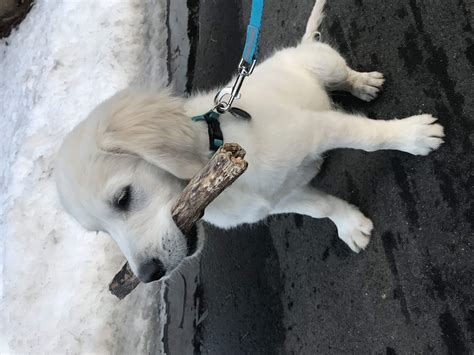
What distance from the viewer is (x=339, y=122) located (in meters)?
2.12

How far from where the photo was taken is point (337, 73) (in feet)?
8.19

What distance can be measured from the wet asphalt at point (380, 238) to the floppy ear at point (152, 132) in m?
1.01

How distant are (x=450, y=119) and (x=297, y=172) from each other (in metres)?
0.72

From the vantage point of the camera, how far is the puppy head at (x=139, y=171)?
178cm

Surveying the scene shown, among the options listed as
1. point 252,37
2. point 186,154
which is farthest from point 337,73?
point 186,154

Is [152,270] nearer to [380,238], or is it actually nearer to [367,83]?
[380,238]

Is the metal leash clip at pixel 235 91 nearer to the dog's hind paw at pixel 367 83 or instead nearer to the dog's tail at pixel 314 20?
the dog's hind paw at pixel 367 83

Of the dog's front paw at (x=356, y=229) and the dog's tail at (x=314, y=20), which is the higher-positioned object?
the dog's tail at (x=314, y=20)

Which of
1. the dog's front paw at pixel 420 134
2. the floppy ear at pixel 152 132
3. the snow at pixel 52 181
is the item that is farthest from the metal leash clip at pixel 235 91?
the snow at pixel 52 181

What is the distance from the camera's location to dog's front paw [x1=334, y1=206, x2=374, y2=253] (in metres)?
2.35

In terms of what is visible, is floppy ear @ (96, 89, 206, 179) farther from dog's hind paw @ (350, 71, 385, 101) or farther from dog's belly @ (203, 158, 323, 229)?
dog's hind paw @ (350, 71, 385, 101)

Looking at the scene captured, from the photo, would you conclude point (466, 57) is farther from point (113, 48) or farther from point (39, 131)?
point (39, 131)

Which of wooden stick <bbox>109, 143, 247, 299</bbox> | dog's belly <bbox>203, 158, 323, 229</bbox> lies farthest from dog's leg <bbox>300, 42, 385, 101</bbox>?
wooden stick <bbox>109, 143, 247, 299</bbox>

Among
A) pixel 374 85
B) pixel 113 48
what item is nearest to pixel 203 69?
pixel 113 48
